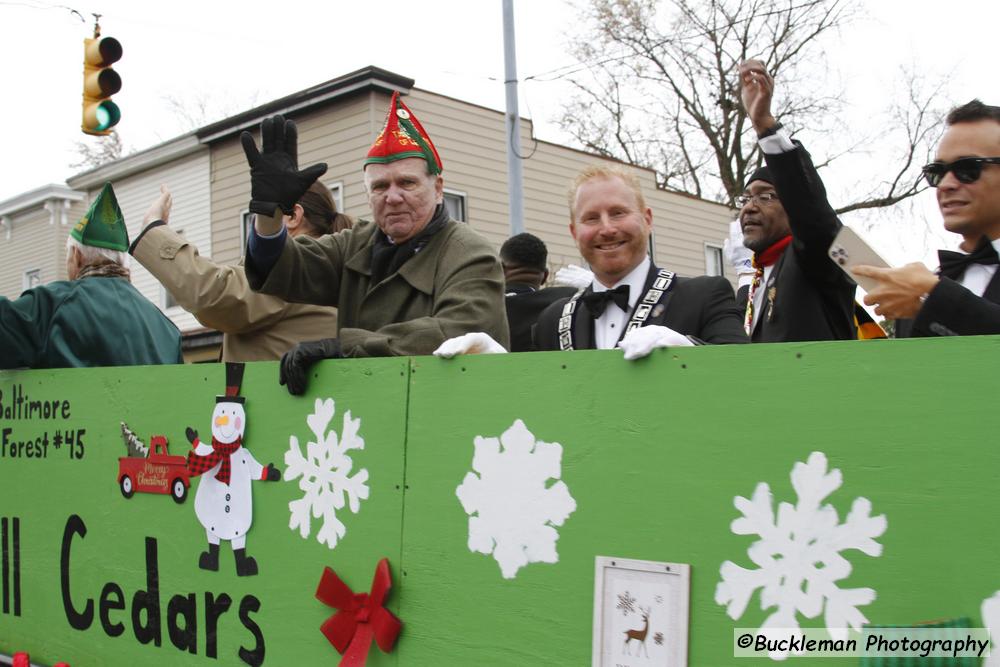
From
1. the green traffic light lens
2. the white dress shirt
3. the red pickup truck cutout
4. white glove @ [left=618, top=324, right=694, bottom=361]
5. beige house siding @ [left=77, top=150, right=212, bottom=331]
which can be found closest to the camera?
white glove @ [left=618, top=324, right=694, bottom=361]

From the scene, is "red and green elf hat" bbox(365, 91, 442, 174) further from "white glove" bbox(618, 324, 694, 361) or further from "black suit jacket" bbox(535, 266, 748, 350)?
"white glove" bbox(618, 324, 694, 361)

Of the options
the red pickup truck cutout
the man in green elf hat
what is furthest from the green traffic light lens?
the red pickup truck cutout

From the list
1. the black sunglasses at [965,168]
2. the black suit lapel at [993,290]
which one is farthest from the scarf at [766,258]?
the black suit lapel at [993,290]

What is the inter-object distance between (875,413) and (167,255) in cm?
270

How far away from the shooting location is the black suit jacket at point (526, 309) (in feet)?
15.5

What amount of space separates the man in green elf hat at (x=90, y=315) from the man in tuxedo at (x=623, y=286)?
1.97 m

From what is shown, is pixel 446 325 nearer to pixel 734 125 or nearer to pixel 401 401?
pixel 401 401

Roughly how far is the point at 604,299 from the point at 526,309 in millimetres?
1958

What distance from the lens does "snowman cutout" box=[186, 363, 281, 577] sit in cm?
278

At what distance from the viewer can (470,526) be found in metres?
2.27

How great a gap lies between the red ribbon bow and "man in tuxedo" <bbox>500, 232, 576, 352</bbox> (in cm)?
237

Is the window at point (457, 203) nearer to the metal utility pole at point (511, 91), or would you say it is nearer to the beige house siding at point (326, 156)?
the beige house siding at point (326, 156)

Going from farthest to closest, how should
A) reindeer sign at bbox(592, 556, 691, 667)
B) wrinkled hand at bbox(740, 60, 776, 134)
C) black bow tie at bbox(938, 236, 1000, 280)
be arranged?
wrinkled hand at bbox(740, 60, 776, 134), black bow tie at bbox(938, 236, 1000, 280), reindeer sign at bbox(592, 556, 691, 667)

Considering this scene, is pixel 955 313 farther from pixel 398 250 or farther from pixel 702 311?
pixel 398 250
